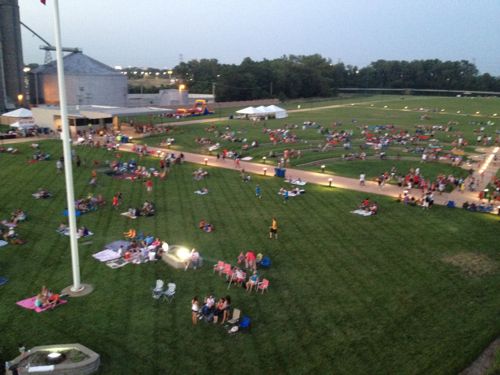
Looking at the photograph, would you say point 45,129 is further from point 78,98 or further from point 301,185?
point 301,185

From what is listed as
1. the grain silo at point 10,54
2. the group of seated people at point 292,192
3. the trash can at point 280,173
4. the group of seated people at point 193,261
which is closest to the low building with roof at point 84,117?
the grain silo at point 10,54

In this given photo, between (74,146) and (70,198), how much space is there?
116 feet

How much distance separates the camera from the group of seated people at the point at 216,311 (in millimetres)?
15679

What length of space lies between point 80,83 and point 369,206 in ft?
234

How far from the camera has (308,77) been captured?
14200 centimetres

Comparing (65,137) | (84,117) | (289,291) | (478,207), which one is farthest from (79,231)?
(84,117)

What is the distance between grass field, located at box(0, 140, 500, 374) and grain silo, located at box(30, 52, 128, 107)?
193ft

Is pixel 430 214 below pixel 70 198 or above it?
below

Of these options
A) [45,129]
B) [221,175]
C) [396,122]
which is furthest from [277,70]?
[221,175]

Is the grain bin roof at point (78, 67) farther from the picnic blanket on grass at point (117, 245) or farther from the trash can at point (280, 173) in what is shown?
the picnic blanket on grass at point (117, 245)

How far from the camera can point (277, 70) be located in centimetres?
13312

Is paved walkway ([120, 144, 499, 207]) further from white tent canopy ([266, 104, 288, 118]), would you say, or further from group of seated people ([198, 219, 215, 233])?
white tent canopy ([266, 104, 288, 118])

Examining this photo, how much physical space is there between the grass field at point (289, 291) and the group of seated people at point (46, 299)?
476mm

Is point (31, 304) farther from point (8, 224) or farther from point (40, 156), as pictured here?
point (40, 156)
